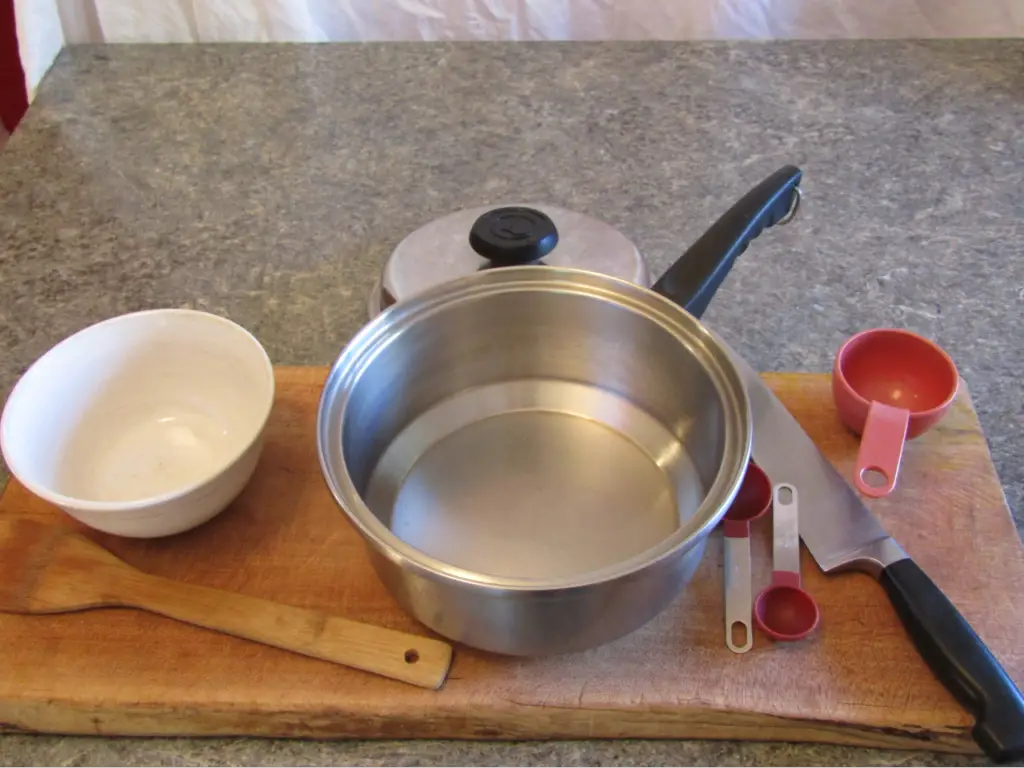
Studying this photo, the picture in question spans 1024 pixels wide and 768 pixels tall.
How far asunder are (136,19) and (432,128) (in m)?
0.40

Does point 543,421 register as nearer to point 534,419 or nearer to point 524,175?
point 534,419

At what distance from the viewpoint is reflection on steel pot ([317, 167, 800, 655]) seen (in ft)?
1.74

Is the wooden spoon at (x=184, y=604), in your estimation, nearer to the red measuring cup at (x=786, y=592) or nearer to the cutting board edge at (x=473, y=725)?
the cutting board edge at (x=473, y=725)

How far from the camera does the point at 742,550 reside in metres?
0.57

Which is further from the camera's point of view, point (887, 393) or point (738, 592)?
point (887, 393)

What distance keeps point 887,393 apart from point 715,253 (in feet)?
0.57

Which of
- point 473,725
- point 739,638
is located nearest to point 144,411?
point 473,725

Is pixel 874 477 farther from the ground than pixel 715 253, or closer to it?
closer to it

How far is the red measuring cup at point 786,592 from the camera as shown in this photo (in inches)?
21.1

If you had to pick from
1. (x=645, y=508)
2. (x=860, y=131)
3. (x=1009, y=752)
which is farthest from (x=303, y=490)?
(x=860, y=131)

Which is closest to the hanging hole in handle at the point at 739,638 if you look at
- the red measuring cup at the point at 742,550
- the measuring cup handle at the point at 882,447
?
the red measuring cup at the point at 742,550

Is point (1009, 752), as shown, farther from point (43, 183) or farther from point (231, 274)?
point (43, 183)

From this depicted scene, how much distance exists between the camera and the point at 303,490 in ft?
2.02

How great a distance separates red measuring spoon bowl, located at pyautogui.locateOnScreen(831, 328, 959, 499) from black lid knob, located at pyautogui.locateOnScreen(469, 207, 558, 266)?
22 centimetres
